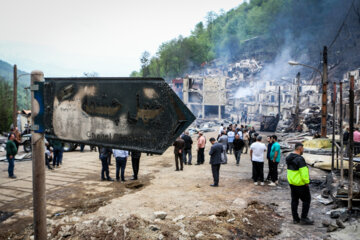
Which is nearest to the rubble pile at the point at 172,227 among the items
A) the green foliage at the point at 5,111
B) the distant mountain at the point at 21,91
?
the green foliage at the point at 5,111

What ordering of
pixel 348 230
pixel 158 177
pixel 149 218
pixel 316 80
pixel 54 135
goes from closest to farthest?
pixel 54 135 → pixel 348 230 → pixel 149 218 → pixel 158 177 → pixel 316 80

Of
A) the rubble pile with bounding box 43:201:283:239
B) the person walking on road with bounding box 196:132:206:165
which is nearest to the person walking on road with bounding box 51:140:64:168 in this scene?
the person walking on road with bounding box 196:132:206:165

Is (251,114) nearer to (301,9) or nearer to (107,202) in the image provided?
(301,9)

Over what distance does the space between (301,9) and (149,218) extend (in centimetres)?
10037

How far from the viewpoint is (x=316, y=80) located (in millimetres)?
61031

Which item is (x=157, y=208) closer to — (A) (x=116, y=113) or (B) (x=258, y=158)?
(B) (x=258, y=158)

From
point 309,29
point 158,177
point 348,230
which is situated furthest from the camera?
point 309,29

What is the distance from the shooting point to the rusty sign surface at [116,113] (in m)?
1.99

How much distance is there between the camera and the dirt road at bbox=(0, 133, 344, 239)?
217 inches

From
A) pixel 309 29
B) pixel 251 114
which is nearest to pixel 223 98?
pixel 251 114

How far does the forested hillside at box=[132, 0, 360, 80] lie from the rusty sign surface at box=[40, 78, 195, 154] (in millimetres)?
70690

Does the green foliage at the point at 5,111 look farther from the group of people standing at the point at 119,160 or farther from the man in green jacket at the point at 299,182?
the man in green jacket at the point at 299,182

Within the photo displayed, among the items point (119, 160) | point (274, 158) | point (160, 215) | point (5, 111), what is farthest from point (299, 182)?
point (5, 111)

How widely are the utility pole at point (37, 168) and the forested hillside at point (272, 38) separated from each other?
70889 mm
